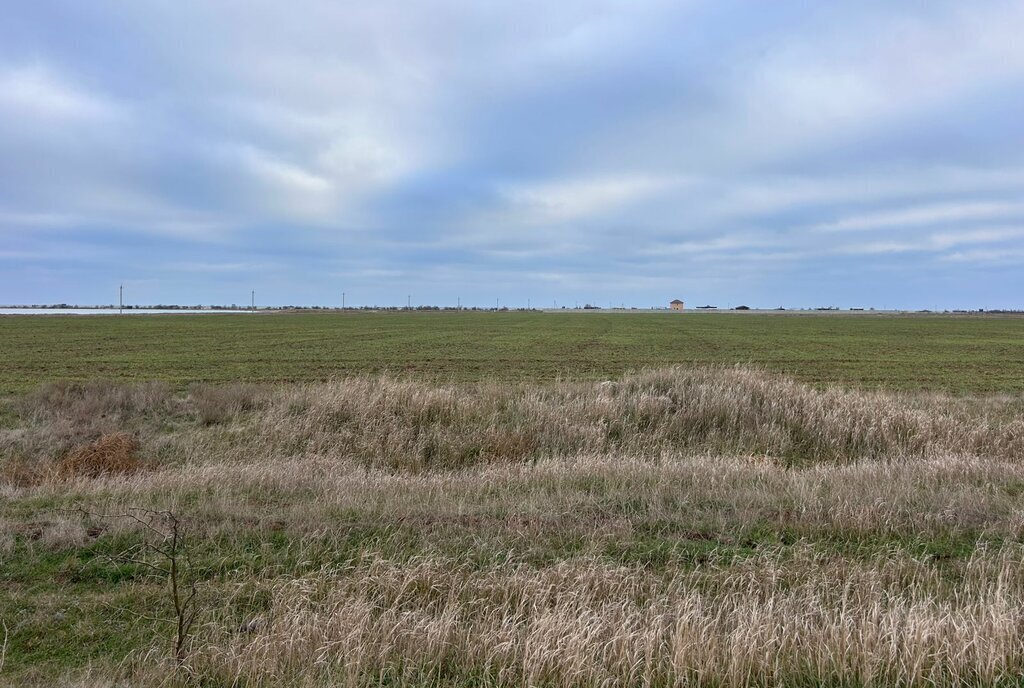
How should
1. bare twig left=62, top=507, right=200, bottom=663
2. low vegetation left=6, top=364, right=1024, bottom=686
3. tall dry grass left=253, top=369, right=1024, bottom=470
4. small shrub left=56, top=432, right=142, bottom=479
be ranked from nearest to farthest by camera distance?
low vegetation left=6, top=364, right=1024, bottom=686 → bare twig left=62, top=507, right=200, bottom=663 → small shrub left=56, top=432, right=142, bottom=479 → tall dry grass left=253, top=369, right=1024, bottom=470

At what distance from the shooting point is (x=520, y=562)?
567 centimetres

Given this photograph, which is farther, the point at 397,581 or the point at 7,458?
the point at 7,458

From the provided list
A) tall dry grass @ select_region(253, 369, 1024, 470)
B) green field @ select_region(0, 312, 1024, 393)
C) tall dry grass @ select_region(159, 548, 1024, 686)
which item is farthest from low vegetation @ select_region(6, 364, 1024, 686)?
green field @ select_region(0, 312, 1024, 393)

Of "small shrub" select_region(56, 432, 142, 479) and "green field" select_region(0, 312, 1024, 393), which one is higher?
"green field" select_region(0, 312, 1024, 393)

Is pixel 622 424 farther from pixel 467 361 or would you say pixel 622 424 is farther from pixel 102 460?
pixel 467 361

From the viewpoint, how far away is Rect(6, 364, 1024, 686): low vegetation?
395 cm

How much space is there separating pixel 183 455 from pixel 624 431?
33.4 ft

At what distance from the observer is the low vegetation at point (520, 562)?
3953 mm

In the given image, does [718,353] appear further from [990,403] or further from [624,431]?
[624,431]

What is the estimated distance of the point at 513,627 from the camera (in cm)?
423

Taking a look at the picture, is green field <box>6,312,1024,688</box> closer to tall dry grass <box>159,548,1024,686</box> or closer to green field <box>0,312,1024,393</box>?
tall dry grass <box>159,548,1024,686</box>

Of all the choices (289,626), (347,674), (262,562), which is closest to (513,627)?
(347,674)

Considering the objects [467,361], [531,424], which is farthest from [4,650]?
[467,361]

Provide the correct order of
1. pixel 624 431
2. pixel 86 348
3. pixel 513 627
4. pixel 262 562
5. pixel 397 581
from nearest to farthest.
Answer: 1. pixel 513 627
2. pixel 397 581
3. pixel 262 562
4. pixel 624 431
5. pixel 86 348
